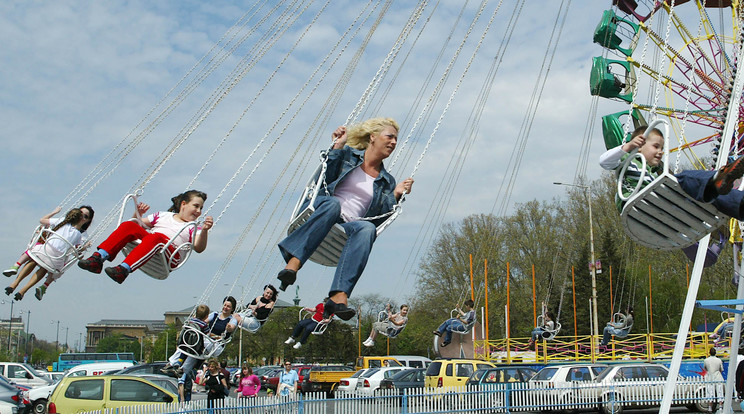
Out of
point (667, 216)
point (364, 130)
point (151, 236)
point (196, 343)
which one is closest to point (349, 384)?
point (196, 343)

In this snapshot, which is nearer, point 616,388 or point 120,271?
point 120,271

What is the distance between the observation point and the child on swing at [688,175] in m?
6.93

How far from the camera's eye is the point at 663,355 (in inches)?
1112

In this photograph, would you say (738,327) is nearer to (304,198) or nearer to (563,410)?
(304,198)

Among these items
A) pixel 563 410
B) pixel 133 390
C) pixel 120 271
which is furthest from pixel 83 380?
pixel 563 410

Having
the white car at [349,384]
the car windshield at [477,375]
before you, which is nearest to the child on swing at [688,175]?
the car windshield at [477,375]

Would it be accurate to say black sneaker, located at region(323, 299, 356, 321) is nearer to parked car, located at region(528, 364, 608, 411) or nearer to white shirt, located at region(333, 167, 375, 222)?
white shirt, located at region(333, 167, 375, 222)

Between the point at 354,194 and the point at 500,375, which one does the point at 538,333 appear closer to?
the point at 500,375

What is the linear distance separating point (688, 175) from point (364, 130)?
3135mm

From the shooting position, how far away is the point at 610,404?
16.3 meters

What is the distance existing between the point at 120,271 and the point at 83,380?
7.40m

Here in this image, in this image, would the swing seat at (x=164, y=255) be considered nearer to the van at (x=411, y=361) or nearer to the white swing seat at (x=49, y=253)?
the white swing seat at (x=49, y=253)

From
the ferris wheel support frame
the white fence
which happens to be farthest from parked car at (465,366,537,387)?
the ferris wheel support frame

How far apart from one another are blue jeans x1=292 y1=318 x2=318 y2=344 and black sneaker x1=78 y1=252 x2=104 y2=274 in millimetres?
2319
